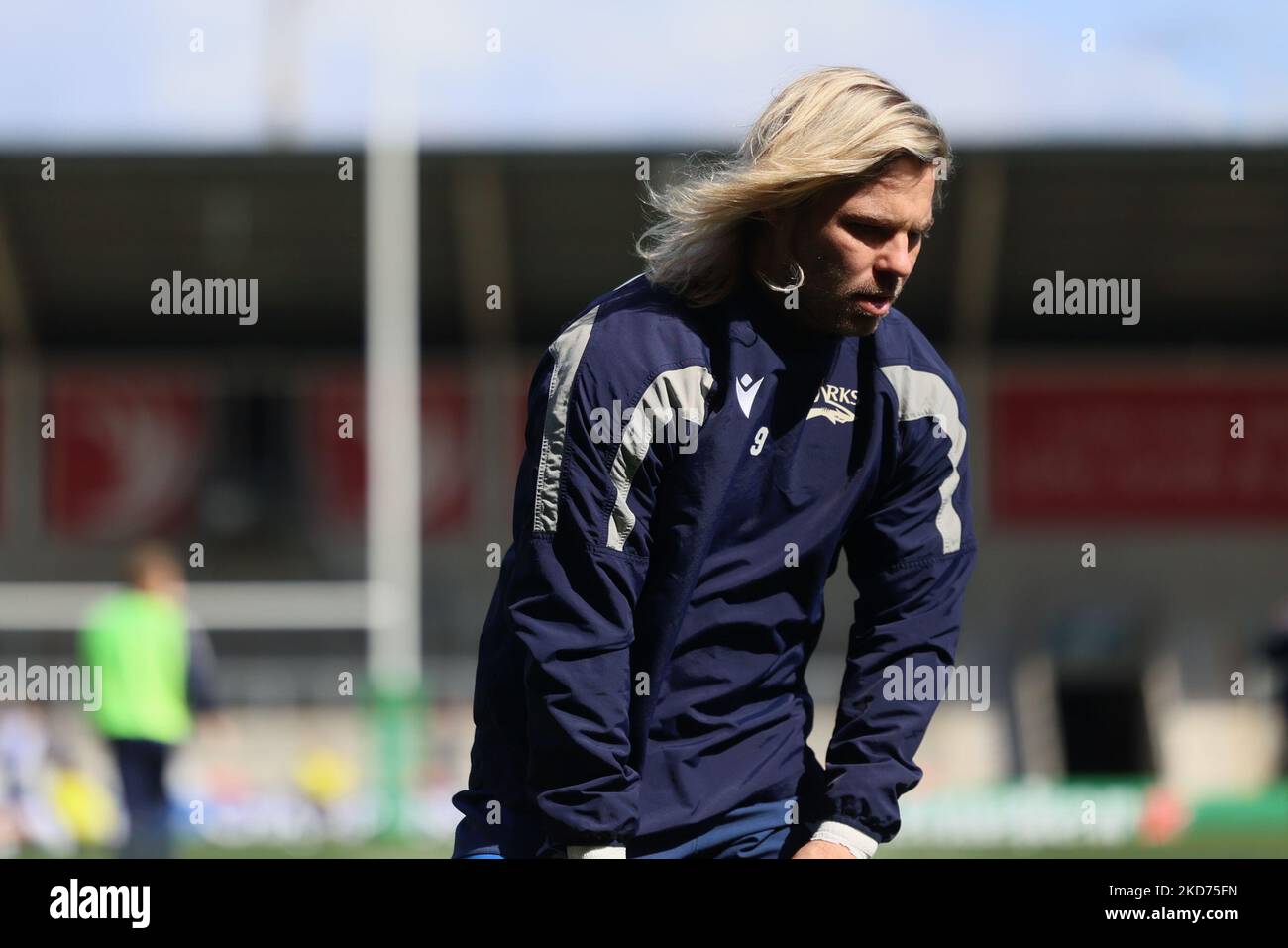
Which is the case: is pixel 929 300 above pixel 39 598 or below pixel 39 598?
above

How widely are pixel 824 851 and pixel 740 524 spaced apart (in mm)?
437

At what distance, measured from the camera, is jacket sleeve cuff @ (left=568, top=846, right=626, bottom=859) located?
209cm

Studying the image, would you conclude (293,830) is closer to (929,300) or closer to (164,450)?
Result: (164,450)

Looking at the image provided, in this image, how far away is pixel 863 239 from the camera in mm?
2191

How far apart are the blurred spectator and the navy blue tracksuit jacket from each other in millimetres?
6042

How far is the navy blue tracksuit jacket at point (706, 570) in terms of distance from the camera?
2.14 meters

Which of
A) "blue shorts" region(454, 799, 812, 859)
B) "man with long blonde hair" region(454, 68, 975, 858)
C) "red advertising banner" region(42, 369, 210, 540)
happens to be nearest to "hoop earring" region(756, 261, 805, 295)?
"man with long blonde hair" region(454, 68, 975, 858)

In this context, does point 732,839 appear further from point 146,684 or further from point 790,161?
point 146,684

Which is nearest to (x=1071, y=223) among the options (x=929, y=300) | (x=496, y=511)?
(x=929, y=300)

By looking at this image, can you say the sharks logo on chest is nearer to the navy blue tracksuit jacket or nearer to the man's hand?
the navy blue tracksuit jacket
